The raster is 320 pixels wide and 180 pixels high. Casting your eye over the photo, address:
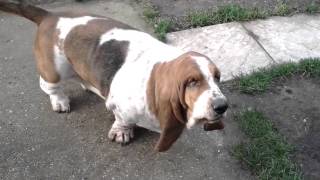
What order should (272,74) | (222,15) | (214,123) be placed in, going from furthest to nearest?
1. (222,15)
2. (272,74)
3. (214,123)

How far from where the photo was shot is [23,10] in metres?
3.90

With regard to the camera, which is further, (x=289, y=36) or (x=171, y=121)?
(x=289, y=36)

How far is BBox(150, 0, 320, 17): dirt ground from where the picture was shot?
5602mm

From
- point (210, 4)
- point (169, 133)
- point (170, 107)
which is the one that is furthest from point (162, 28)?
point (170, 107)

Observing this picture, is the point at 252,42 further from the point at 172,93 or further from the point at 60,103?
the point at 172,93

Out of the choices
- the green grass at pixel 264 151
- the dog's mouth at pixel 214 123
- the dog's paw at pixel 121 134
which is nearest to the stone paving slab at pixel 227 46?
the green grass at pixel 264 151

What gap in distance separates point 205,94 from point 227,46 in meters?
2.14

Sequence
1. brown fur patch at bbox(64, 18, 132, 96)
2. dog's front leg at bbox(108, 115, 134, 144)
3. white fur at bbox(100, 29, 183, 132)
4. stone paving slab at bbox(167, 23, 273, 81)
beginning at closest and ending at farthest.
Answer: white fur at bbox(100, 29, 183, 132), brown fur patch at bbox(64, 18, 132, 96), dog's front leg at bbox(108, 115, 134, 144), stone paving slab at bbox(167, 23, 273, 81)

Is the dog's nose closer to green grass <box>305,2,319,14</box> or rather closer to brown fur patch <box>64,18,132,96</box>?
brown fur patch <box>64,18,132,96</box>

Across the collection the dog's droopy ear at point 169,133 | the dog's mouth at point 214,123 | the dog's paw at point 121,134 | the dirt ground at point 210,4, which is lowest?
the dog's paw at point 121,134

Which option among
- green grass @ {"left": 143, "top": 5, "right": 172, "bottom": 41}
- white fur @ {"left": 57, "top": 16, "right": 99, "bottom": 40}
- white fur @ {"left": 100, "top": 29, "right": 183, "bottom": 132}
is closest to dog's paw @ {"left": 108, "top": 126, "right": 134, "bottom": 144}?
white fur @ {"left": 100, "top": 29, "right": 183, "bottom": 132}

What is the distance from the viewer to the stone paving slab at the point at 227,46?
4871 mm

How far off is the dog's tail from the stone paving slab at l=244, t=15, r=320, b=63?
2276mm

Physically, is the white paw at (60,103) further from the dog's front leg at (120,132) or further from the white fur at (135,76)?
the white fur at (135,76)
